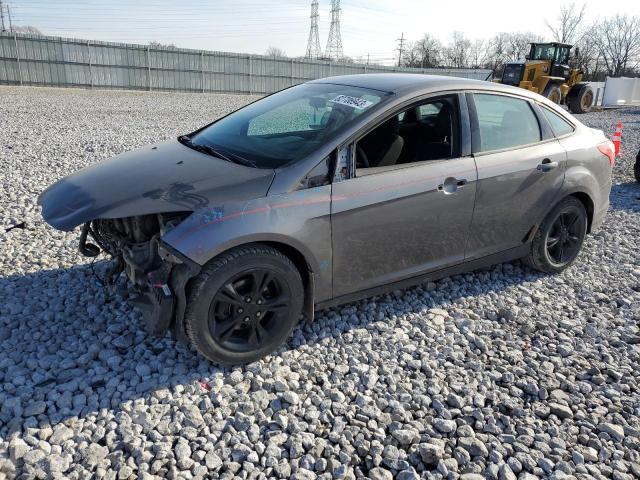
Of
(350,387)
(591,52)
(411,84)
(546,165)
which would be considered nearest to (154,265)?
(350,387)

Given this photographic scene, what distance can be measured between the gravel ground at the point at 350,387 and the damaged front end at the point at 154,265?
15.8 inches

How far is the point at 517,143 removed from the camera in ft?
14.2

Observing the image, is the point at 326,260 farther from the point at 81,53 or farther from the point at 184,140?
the point at 81,53

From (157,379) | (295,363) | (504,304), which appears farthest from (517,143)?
(157,379)

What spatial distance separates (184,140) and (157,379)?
1.97m

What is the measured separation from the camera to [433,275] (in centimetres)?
405

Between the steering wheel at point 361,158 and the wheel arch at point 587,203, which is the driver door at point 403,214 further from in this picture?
the wheel arch at point 587,203

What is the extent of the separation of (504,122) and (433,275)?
1404 millimetres

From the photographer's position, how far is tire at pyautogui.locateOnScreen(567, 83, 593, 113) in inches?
894

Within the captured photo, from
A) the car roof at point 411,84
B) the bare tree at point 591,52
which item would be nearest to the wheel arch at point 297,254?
the car roof at point 411,84

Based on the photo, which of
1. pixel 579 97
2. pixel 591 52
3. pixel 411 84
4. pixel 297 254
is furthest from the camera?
pixel 591 52

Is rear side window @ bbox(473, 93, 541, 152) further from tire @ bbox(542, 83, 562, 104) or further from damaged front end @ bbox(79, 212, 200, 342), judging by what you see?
tire @ bbox(542, 83, 562, 104)

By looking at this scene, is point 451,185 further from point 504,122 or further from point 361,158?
point 504,122

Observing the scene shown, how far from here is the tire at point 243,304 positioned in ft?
10.0
